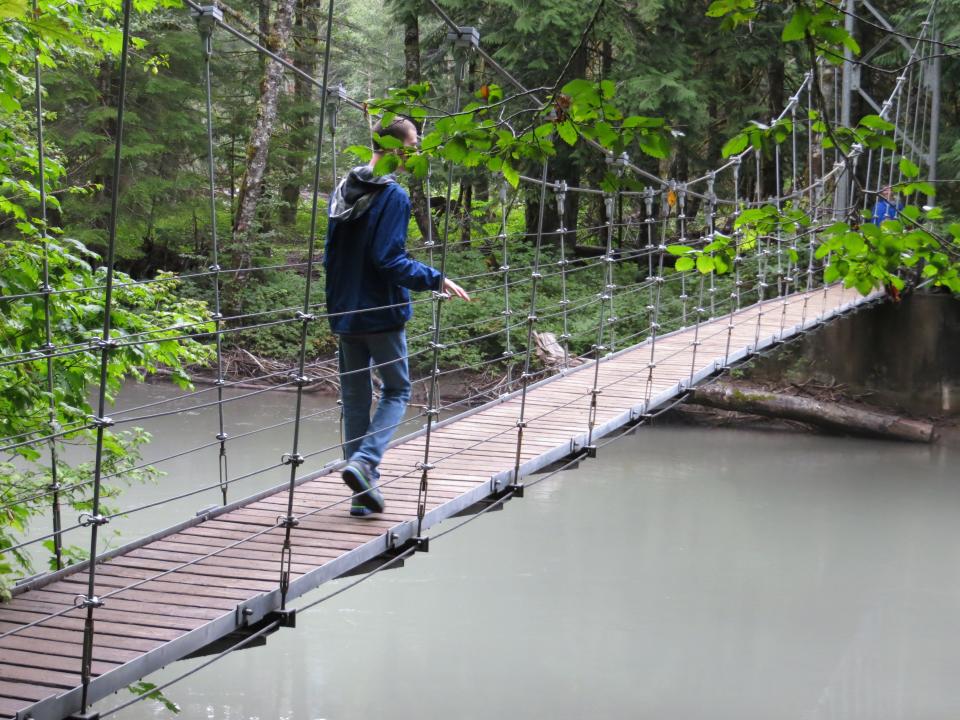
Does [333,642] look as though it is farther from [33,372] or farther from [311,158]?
[311,158]

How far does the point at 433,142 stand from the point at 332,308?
2.95 ft

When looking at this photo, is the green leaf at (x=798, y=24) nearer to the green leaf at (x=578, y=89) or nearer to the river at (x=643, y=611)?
the green leaf at (x=578, y=89)

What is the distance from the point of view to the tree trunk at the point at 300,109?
9234 mm

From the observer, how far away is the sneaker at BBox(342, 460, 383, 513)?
2.36 m

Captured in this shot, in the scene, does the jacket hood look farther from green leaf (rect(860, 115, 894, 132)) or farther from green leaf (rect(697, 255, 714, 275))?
green leaf (rect(860, 115, 894, 132))

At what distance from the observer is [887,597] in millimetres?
4449

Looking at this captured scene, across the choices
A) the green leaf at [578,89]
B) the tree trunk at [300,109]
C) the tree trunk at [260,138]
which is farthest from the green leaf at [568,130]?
the tree trunk at [300,109]

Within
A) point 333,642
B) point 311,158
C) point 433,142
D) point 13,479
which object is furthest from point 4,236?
point 433,142

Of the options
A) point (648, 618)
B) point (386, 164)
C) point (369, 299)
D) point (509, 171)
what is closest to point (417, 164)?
point (386, 164)

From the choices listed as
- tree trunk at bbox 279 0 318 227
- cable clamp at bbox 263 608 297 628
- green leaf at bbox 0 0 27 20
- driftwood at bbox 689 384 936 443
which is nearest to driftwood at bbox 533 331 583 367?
driftwood at bbox 689 384 936 443

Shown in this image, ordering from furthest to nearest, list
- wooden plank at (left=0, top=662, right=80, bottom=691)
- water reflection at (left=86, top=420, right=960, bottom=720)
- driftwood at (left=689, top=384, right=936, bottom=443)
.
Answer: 1. driftwood at (left=689, top=384, right=936, bottom=443)
2. water reflection at (left=86, top=420, right=960, bottom=720)
3. wooden plank at (left=0, top=662, right=80, bottom=691)

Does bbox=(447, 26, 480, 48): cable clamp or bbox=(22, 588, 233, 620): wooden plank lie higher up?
bbox=(447, 26, 480, 48): cable clamp

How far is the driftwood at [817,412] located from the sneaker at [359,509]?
4613 mm

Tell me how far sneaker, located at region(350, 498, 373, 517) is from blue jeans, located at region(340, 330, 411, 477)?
87 mm
